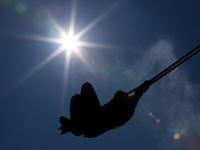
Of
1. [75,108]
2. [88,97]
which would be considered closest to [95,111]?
[88,97]

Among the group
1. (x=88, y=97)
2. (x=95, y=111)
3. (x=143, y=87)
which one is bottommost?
(x=143, y=87)

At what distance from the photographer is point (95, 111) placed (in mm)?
6633

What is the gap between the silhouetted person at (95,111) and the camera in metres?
6.45

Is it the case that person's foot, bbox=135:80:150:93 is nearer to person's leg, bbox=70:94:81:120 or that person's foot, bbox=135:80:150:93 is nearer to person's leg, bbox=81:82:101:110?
person's leg, bbox=81:82:101:110

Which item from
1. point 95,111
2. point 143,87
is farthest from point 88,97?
point 143,87

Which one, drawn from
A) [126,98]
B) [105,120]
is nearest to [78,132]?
[105,120]

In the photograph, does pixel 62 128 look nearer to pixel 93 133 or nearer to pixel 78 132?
pixel 78 132

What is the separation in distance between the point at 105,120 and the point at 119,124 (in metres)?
0.79

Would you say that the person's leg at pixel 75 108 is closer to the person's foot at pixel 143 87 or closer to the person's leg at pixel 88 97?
the person's leg at pixel 88 97

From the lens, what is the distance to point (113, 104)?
6.66 meters

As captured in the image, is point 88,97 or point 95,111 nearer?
point 88,97

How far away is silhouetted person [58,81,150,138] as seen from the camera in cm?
645

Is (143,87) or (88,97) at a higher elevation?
(88,97)

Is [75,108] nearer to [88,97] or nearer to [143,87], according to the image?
[88,97]
